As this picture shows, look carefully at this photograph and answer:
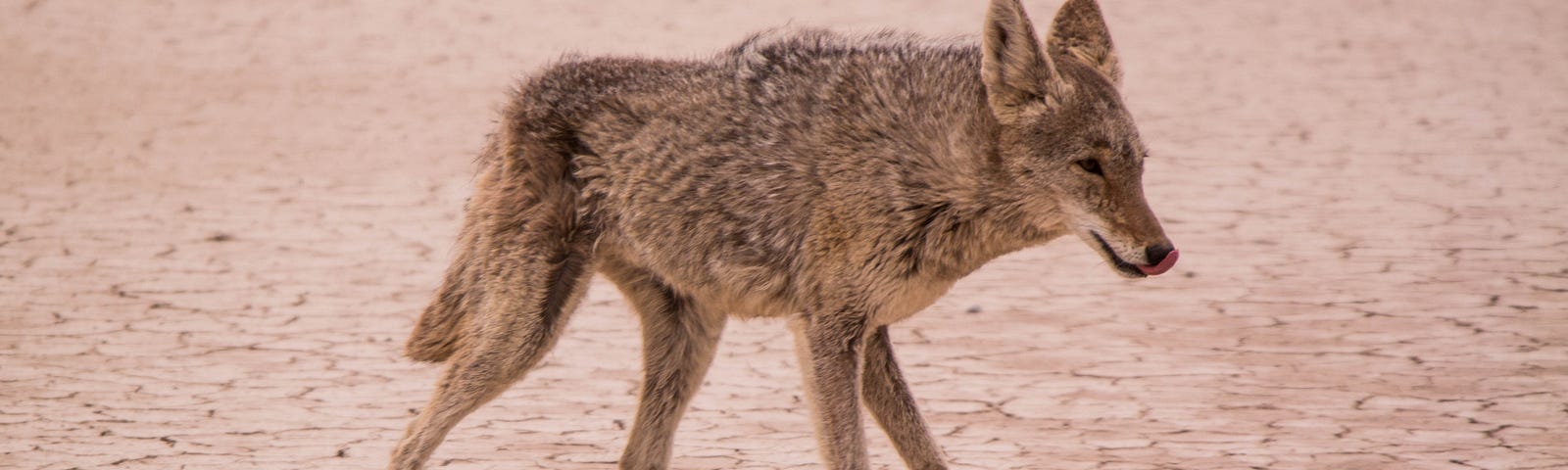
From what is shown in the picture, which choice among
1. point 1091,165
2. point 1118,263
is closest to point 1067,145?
point 1091,165

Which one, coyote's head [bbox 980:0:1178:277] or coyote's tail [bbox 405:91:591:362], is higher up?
coyote's head [bbox 980:0:1178:277]

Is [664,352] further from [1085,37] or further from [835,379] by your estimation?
[1085,37]

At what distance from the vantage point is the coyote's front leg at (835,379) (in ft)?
19.1

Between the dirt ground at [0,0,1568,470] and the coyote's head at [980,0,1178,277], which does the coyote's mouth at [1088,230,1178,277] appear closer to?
the coyote's head at [980,0,1178,277]

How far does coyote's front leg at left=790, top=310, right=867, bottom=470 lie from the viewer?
19.1 feet

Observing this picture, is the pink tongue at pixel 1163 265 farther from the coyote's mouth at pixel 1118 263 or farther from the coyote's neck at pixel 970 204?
the coyote's neck at pixel 970 204

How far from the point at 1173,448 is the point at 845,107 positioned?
7.28 feet

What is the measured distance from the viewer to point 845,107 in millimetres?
5969

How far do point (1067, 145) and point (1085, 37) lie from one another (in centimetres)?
62

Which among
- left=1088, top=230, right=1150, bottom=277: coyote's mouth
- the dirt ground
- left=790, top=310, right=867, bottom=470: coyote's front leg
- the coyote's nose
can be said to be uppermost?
the coyote's nose

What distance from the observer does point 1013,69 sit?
5598mm

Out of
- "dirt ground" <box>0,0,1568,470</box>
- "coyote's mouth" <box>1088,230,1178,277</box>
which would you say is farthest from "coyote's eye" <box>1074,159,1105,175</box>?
"dirt ground" <box>0,0,1568,470</box>

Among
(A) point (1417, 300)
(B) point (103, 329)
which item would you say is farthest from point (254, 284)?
(A) point (1417, 300)

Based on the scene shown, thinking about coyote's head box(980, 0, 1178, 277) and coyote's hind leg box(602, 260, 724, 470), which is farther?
coyote's hind leg box(602, 260, 724, 470)
